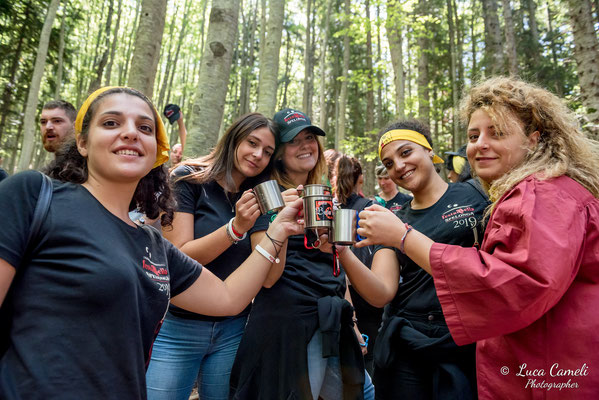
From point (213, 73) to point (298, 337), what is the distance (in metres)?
4.41

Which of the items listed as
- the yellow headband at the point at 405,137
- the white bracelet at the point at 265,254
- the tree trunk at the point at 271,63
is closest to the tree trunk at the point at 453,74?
the tree trunk at the point at 271,63

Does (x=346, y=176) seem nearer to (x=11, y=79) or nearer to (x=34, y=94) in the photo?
(x=34, y=94)

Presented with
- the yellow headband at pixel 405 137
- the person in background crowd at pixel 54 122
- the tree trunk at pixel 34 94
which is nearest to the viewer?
the yellow headband at pixel 405 137

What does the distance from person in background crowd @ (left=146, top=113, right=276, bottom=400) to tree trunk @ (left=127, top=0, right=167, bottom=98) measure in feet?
11.1

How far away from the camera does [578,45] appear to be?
6.55 m

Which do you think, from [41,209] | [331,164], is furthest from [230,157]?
A: [331,164]

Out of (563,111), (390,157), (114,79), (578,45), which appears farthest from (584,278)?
(114,79)

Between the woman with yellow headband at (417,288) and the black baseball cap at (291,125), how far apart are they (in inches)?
26.9

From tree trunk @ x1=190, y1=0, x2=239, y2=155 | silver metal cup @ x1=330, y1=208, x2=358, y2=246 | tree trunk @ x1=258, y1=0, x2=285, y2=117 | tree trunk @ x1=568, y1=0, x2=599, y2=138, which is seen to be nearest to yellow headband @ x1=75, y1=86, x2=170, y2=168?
silver metal cup @ x1=330, y1=208, x2=358, y2=246

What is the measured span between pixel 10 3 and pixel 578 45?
666 inches

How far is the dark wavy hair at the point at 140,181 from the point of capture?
1722 mm

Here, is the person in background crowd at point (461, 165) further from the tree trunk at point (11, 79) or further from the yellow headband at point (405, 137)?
the tree trunk at point (11, 79)

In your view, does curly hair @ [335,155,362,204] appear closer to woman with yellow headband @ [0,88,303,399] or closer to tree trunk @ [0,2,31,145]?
woman with yellow headband @ [0,88,303,399]

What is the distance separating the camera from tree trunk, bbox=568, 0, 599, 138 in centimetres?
625
